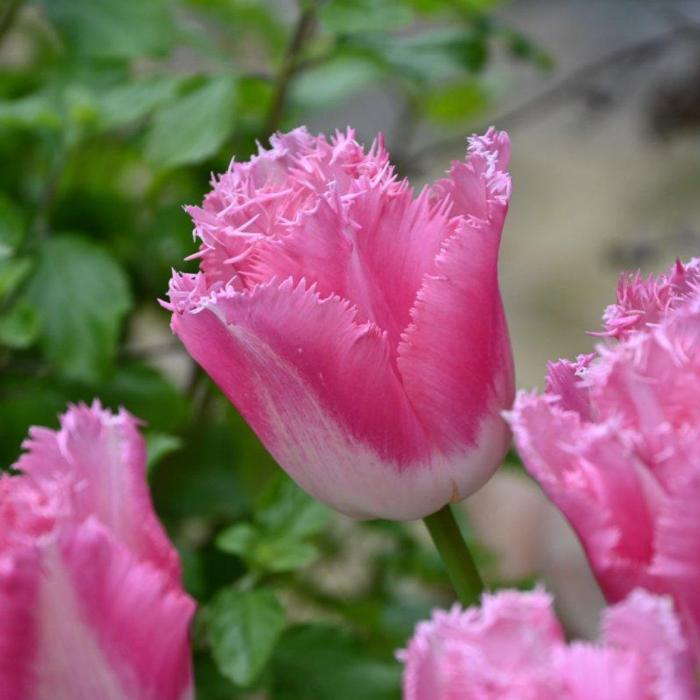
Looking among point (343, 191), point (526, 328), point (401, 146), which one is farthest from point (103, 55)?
point (526, 328)

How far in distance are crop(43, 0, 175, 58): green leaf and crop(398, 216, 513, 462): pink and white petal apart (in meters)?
0.31

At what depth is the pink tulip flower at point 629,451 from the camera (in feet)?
0.57

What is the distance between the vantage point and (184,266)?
501 millimetres

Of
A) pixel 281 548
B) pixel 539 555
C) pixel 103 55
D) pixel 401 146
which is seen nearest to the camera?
pixel 281 548

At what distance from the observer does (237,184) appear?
0.74 ft

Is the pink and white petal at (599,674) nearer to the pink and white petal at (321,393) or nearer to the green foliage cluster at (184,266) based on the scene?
the pink and white petal at (321,393)

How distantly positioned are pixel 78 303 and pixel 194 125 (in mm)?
76

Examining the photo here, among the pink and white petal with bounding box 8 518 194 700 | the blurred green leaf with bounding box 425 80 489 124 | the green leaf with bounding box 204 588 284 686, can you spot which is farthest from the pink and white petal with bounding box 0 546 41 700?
the blurred green leaf with bounding box 425 80 489 124

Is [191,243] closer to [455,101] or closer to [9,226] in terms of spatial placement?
[9,226]

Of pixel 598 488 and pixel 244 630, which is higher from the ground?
pixel 598 488

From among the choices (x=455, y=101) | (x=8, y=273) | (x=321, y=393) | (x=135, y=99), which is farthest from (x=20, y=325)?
(x=455, y=101)

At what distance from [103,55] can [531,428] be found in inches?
15.0

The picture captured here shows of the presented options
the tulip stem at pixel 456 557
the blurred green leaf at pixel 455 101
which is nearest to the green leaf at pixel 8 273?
the tulip stem at pixel 456 557

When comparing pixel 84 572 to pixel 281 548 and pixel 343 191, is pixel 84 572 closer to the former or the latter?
pixel 343 191
